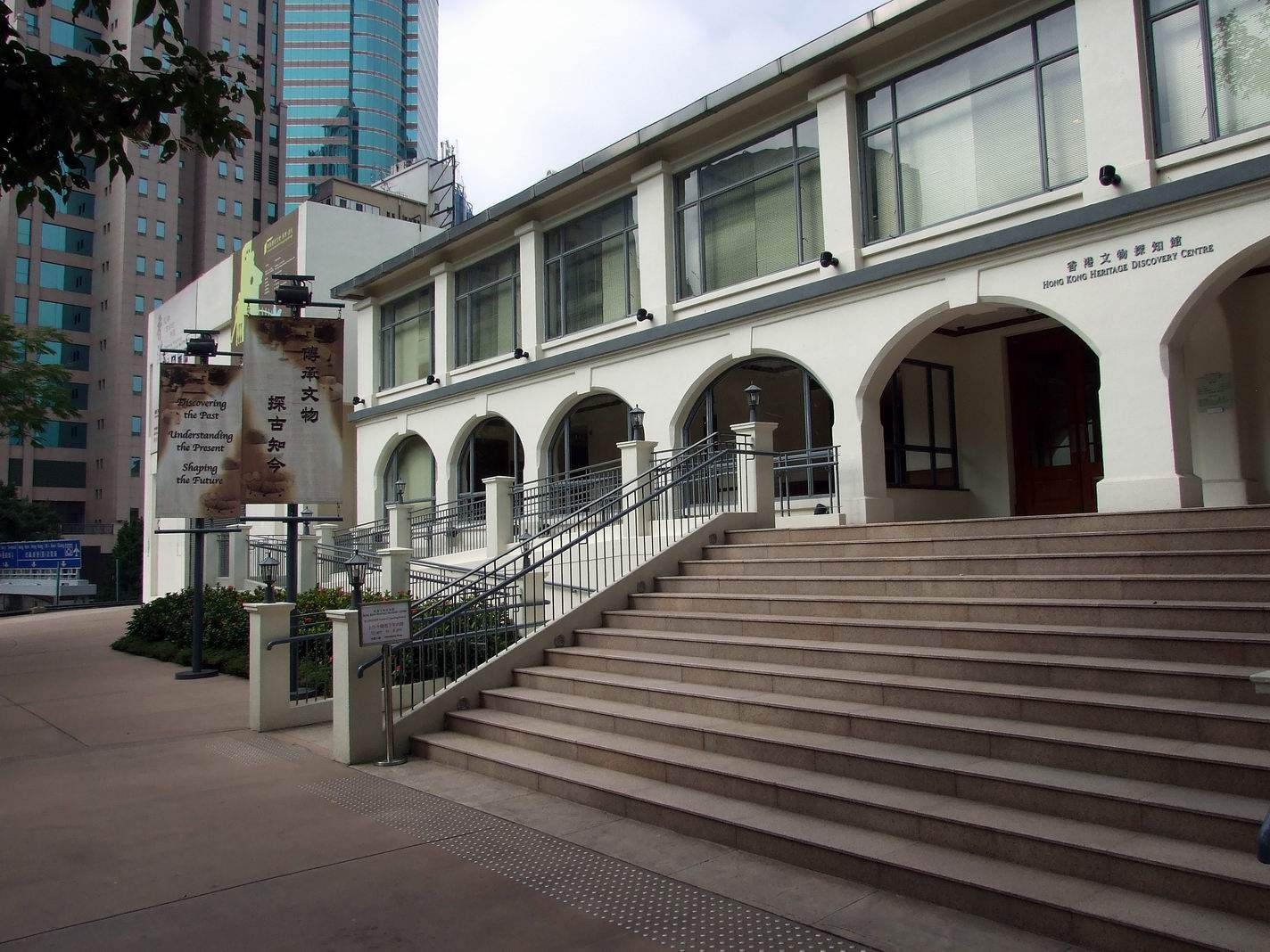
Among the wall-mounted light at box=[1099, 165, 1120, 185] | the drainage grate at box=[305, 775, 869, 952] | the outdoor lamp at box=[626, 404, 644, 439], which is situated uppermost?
the wall-mounted light at box=[1099, 165, 1120, 185]

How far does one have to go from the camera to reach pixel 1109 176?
1184 centimetres

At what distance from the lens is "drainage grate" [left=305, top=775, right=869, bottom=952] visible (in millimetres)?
4883

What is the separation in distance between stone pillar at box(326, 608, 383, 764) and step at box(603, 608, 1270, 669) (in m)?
2.79

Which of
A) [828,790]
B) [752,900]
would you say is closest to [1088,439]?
[828,790]

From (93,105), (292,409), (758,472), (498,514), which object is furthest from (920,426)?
(93,105)

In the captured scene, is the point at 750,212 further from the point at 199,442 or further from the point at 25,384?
the point at 25,384

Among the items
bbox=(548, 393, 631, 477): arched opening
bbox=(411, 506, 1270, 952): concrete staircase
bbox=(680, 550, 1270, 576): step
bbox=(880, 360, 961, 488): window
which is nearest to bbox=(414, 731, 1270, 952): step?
bbox=(411, 506, 1270, 952): concrete staircase

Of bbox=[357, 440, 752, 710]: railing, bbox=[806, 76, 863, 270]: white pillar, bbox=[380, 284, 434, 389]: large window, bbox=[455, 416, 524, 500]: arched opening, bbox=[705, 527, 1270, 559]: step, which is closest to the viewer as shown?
bbox=[705, 527, 1270, 559]: step

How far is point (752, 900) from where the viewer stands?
211 inches

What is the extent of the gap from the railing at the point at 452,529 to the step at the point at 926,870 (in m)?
12.7

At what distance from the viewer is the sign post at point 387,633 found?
8.80m

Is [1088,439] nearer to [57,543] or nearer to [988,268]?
[988,268]

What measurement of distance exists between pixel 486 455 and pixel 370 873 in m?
18.4

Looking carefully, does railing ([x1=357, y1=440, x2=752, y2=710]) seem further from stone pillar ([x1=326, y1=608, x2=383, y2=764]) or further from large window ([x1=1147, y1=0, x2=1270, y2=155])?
large window ([x1=1147, y1=0, x2=1270, y2=155])
